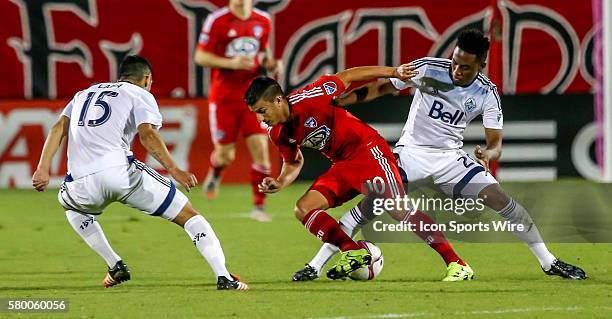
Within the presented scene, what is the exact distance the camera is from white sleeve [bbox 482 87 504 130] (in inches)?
362

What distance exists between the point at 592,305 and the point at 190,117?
33.1 feet

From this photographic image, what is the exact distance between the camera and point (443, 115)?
31.3 ft

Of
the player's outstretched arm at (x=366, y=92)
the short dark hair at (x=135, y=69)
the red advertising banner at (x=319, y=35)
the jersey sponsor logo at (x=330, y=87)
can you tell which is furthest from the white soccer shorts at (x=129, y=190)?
the red advertising banner at (x=319, y=35)

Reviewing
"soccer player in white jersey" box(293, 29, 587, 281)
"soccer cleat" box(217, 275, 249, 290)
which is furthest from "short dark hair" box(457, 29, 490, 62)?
"soccer cleat" box(217, 275, 249, 290)

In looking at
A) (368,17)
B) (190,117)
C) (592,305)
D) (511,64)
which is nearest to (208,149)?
(190,117)

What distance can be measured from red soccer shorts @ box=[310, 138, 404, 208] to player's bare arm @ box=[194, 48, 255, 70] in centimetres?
480

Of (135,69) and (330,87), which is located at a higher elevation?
(135,69)

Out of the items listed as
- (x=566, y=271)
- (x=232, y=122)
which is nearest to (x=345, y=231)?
(x=566, y=271)

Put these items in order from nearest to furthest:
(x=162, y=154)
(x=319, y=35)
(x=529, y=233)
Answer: (x=162, y=154) < (x=529, y=233) < (x=319, y=35)

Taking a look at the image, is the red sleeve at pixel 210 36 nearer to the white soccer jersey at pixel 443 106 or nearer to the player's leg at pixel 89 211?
the white soccer jersey at pixel 443 106

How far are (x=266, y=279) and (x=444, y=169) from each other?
1512 mm

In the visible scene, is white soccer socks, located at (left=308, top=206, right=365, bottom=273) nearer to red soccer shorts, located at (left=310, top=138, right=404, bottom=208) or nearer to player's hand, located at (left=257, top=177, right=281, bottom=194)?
red soccer shorts, located at (left=310, top=138, right=404, bottom=208)

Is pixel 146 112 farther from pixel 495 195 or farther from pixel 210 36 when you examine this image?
pixel 210 36

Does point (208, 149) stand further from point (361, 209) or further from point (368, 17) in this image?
point (361, 209)
